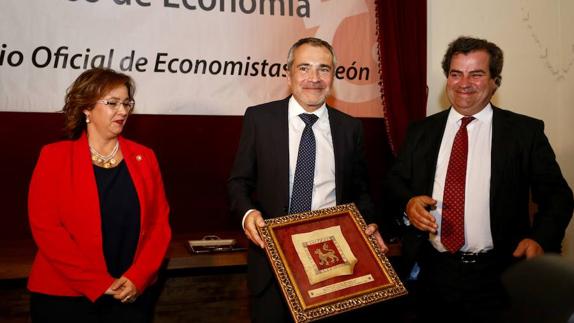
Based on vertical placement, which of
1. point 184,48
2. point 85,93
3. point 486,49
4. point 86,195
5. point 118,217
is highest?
point 184,48

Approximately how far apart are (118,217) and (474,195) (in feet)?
5.33

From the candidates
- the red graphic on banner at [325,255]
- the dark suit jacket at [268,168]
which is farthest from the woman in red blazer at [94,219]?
the red graphic on banner at [325,255]

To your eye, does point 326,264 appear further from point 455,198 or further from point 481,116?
point 481,116

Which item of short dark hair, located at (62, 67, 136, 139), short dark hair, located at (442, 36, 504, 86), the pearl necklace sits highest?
short dark hair, located at (442, 36, 504, 86)

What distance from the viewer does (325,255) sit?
193 cm

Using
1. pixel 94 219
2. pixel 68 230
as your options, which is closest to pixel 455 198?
pixel 94 219

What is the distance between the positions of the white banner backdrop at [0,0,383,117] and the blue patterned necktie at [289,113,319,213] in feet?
3.95

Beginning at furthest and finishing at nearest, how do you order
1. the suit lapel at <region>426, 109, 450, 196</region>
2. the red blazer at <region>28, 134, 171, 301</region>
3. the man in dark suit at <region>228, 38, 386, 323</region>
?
the suit lapel at <region>426, 109, 450, 196</region>
the man in dark suit at <region>228, 38, 386, 323</region>
the red blazer at <region>28, 134, 171, 301</region>

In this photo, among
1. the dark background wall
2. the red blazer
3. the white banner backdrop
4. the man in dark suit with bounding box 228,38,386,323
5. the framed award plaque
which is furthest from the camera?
the dark background wall

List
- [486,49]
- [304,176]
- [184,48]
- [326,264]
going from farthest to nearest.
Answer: [184,48]
[486,49]
[304,176]
[326,264]

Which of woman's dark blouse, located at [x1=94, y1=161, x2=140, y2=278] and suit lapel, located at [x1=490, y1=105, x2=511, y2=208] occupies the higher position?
suit lapel, located at [x1=490, y1=105, x2=511, y2=208]

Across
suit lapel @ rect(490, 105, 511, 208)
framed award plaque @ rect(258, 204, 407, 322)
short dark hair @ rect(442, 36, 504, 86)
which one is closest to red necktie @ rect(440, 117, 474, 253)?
suit lapel @ rect(490, 105, 511, 208)

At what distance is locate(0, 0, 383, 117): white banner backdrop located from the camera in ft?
9.71

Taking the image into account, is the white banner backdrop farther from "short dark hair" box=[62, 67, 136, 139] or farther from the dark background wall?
"short dark hair" box=[62, 67, 136, 139]
